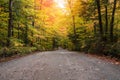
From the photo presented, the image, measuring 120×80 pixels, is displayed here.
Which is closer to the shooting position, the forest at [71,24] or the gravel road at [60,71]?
the gravel road at [60,71]

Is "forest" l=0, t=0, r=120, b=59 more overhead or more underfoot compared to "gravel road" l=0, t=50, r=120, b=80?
more overhead

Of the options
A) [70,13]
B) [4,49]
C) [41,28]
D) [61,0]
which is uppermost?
[61,0]

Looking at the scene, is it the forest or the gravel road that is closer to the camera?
the gravel road

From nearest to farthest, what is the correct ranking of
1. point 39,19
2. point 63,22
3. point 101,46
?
point 101,46 → point 39,19 → point 63,22

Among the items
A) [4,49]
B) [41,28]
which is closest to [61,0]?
Result: [41,28]

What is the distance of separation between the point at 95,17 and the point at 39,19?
37.7 feet

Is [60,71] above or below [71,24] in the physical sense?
below

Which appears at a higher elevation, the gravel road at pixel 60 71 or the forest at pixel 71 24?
the forest at pixel 71 24

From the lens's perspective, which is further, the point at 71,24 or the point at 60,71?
the point at 71,24

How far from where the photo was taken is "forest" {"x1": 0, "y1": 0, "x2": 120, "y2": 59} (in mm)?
18875

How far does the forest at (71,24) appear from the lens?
18875 millimetres

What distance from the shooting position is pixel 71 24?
3488cm

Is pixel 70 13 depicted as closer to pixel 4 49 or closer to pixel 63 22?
pixel 63 22

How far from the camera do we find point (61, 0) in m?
35.6
